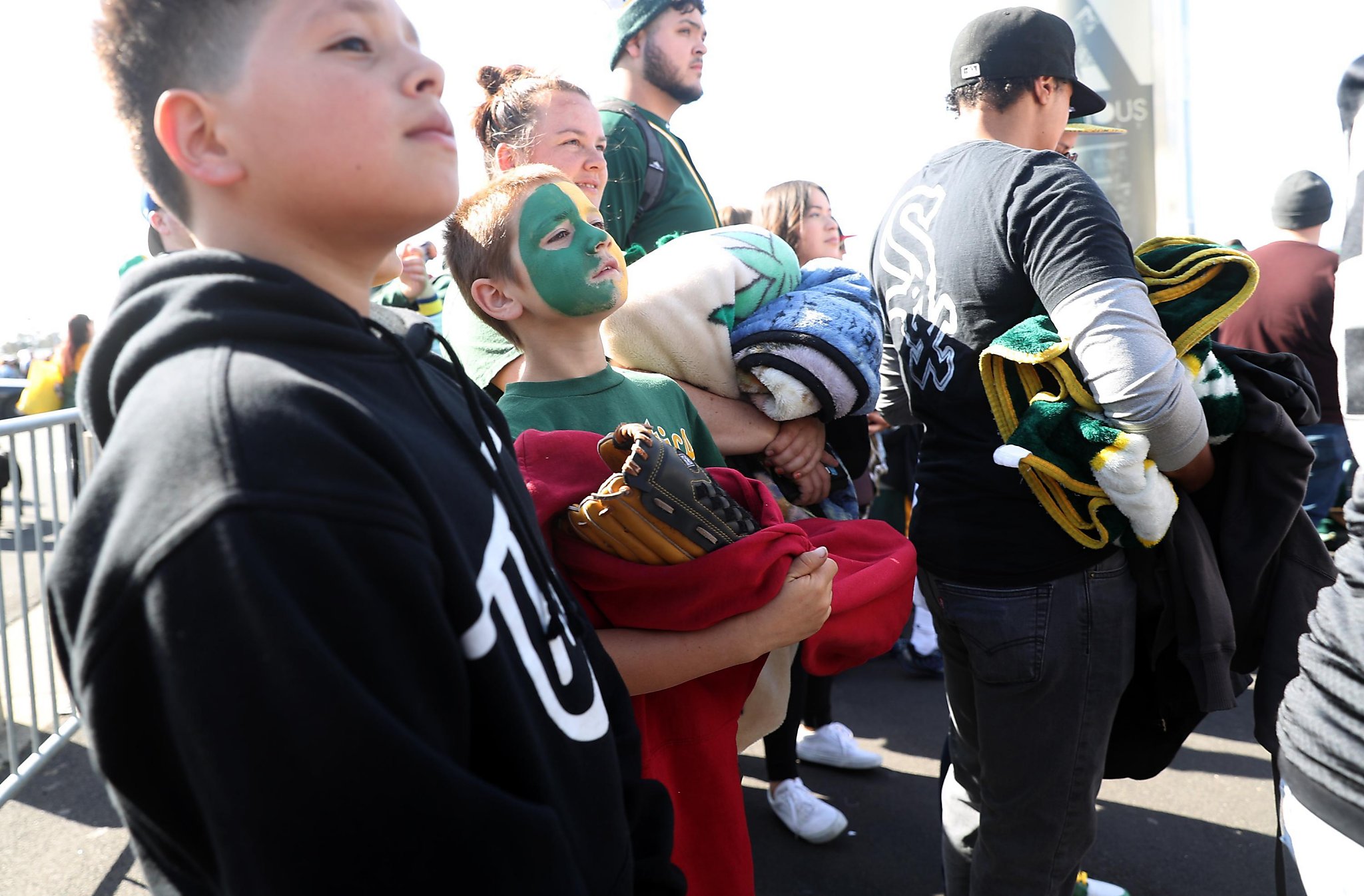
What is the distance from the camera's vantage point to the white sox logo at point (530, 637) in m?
0.91

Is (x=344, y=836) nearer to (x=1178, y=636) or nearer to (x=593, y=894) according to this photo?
(x=593, y=894)

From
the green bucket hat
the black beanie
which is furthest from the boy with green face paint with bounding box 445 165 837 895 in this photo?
the black beanie

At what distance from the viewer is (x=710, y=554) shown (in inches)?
58.9

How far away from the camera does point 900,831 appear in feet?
10.9

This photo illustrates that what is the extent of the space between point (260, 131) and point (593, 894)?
2.79 ft

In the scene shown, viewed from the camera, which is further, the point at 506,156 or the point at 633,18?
the point at 633,18

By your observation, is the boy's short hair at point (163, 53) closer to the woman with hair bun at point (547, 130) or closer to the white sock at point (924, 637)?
the woman with hair bun at point (547, 130)

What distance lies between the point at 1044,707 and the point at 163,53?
1919 millimetres

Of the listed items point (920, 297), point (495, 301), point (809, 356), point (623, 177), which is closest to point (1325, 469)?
point (920, 297)

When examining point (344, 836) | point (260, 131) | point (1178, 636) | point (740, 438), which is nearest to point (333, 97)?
point (260, 131)

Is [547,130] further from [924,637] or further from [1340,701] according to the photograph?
[924,637]

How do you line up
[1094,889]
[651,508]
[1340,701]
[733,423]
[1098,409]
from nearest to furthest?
1. [1340,701]
2. [651,508]
3. [1098,409]
4. [733,423]
5. [1094,889]

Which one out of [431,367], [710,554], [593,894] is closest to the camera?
[593,894]

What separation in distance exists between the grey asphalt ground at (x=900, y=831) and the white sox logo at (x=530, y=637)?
223cm
